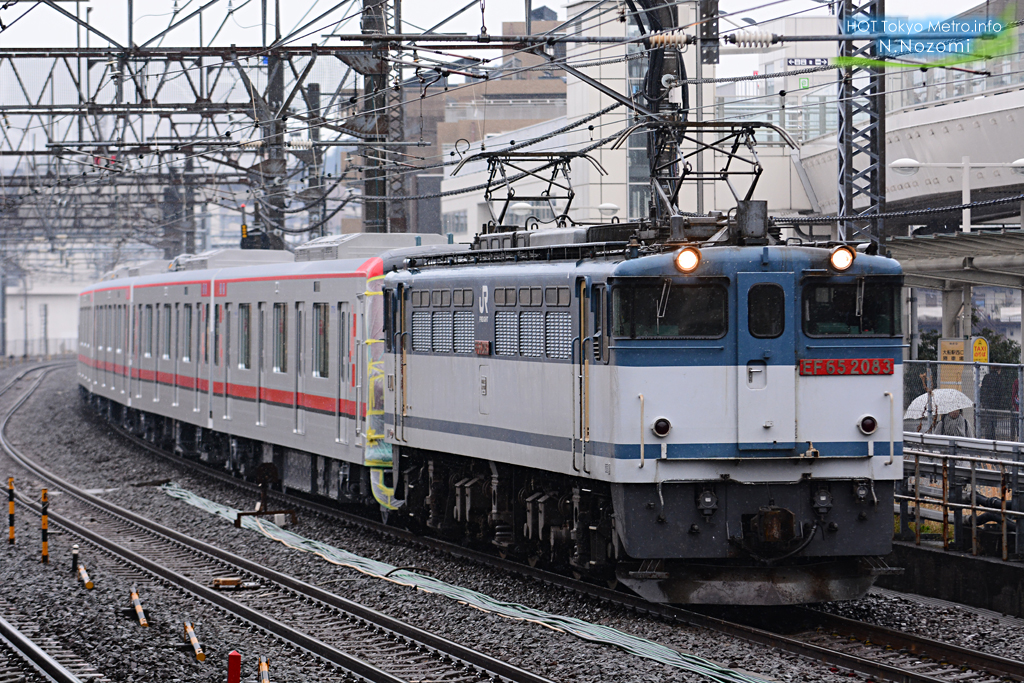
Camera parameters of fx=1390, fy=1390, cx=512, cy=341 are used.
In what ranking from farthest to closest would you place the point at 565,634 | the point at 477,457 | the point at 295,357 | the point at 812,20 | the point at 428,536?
1. the point at 812,20
2. the point at 295,357
3. the point at 428,536
4. the point at 477,457
5. the point at 565,634

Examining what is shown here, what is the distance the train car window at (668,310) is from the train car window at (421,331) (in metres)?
4.47

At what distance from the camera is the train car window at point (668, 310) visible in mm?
12016

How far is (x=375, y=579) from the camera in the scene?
15406mm

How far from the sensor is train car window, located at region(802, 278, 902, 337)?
12203 mm

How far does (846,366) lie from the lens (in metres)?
12.1

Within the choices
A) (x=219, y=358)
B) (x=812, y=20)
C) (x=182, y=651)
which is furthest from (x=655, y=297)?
(x=812, y=20)

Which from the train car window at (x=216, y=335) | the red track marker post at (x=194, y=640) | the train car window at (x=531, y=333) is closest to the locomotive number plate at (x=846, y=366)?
the train car window at (x=531, y=333)

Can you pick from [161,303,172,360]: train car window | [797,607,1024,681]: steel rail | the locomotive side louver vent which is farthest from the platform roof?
[161,303,172,360]: train car window

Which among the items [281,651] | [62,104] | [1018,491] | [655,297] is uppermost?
[62,104]

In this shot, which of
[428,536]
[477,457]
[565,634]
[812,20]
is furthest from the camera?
[812,20]

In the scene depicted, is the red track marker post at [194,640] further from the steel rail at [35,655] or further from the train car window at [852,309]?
the train car window at [852,309]

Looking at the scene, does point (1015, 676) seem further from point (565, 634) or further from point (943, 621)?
point (565, 634)

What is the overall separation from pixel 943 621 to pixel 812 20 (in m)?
52.7

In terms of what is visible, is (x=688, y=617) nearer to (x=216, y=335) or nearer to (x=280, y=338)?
(x=280, y=338)
